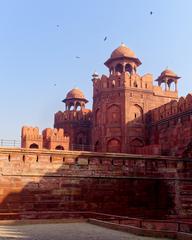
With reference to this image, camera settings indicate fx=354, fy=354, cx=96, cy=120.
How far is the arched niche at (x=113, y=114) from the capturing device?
26.5 metres

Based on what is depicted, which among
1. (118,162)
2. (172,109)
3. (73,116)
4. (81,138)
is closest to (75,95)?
(73,116)

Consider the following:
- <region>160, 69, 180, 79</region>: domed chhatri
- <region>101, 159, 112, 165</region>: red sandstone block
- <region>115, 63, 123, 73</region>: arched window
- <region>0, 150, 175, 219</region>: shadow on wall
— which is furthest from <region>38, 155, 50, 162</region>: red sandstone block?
<region>160, 69, 180, 79</region>: domed chhatri

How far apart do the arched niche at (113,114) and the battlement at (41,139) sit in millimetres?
4285

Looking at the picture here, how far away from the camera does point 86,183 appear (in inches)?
704

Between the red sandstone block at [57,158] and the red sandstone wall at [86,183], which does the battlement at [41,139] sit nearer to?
the red sandstone wall at [86,183]

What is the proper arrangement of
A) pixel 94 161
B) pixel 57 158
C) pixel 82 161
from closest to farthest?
pixel 57 158, pixel 82 161, pixel 94 161

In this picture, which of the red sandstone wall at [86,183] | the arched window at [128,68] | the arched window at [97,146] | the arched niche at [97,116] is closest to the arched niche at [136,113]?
the arched niche at [97,116]

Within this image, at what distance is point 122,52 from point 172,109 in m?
7.05

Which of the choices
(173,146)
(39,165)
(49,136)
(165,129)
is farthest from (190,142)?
(49,136)

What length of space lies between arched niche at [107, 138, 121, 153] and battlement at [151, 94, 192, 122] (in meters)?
3.18

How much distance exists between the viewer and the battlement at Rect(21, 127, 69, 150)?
2772cm

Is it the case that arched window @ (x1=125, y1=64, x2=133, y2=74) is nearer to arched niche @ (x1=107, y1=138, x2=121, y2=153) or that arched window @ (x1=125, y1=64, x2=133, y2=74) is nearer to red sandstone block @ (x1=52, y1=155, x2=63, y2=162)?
arched niche @ (x1=107, y1=138, x2=121, y2=153)

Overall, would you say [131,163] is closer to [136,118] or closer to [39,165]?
[39,165]

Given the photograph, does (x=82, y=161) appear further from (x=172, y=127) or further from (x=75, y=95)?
(x=75, y=95)
